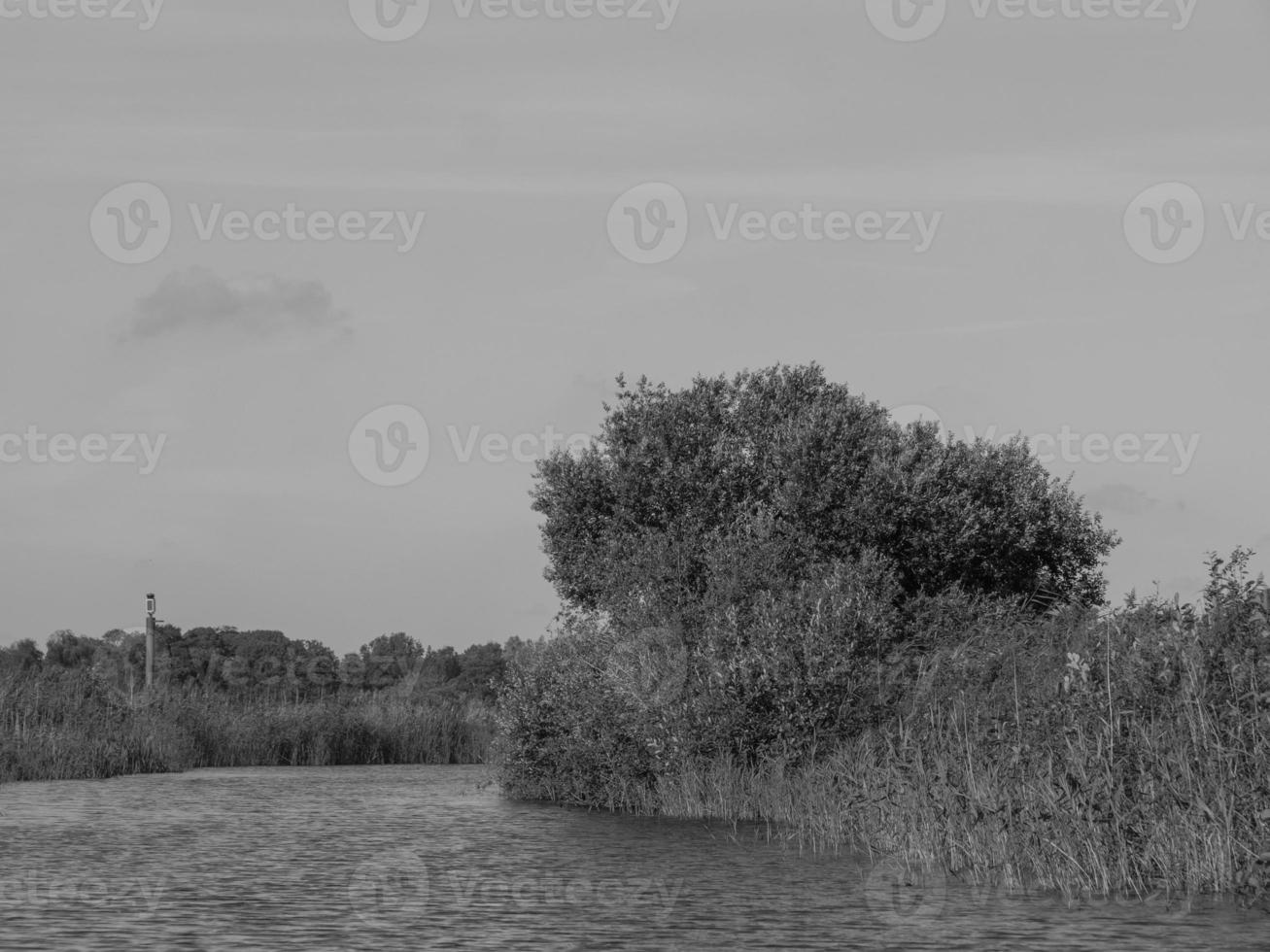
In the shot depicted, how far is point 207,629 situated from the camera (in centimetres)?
13062

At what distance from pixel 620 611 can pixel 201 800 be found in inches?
490

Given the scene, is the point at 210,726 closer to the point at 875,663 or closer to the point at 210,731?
the point at 210,731

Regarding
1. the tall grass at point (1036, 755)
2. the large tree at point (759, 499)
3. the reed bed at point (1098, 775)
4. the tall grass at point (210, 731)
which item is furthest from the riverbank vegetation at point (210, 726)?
the reed bed at point (1098, 775)

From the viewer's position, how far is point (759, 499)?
45938 millimetres

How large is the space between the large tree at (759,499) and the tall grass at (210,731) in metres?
17.4

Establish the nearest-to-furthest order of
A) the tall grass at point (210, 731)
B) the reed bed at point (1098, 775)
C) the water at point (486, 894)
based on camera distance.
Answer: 1. the water at point (486, 894)
2. the reed bed at point (1098, 775)
3. the tall grass at point (210, 731)

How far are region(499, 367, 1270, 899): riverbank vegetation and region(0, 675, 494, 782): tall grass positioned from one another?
55.3 ft

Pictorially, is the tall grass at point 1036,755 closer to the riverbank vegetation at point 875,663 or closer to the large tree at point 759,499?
the riverbank vegetation at point 875,663

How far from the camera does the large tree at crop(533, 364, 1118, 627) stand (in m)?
42.9

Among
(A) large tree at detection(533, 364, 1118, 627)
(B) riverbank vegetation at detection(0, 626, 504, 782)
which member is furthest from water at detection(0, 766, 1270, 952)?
(B) riverbank vegetation at detection(0, 626, 504, 782)

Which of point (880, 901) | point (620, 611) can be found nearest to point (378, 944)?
point (880, 901)

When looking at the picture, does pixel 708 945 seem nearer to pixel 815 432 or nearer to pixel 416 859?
pixel 416 859

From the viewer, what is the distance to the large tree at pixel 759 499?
42906mm

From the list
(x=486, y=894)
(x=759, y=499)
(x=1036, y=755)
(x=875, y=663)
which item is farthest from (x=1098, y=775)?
(x=759, y=499)
